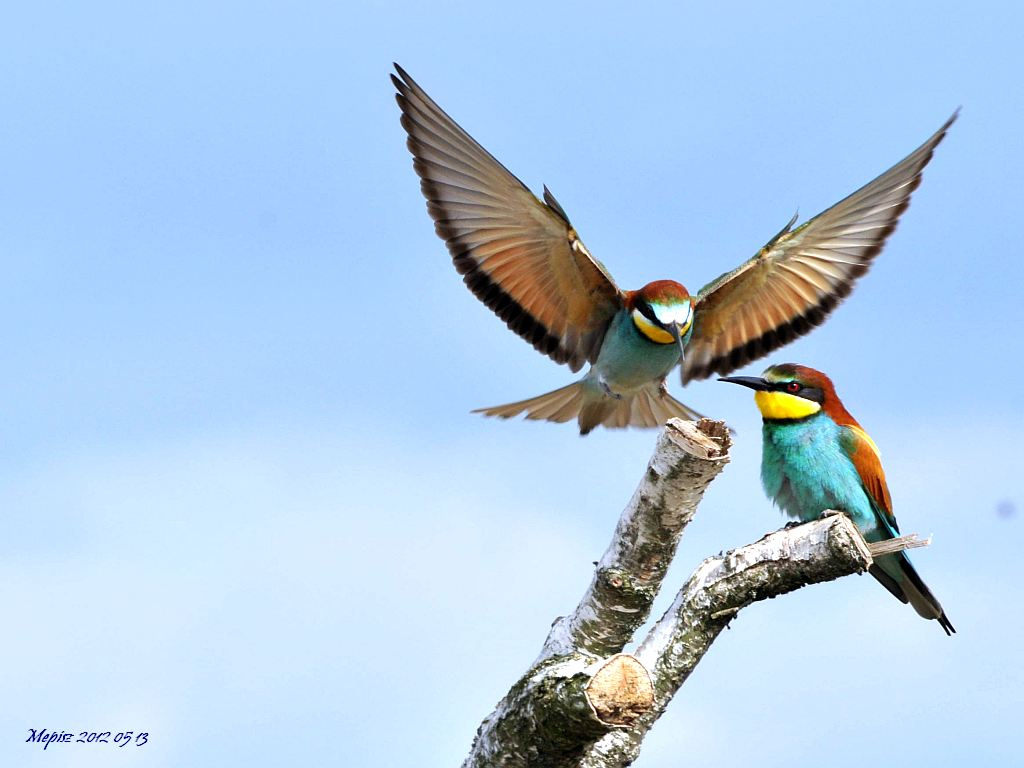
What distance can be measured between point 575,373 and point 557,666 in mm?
3085

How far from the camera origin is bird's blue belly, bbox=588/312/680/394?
6031 mm

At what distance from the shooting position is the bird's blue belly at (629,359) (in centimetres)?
603

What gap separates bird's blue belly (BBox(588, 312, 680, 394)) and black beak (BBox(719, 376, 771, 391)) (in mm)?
532

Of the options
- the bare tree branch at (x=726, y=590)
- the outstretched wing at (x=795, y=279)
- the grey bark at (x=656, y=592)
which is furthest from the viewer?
the outstretched wing at (x=795, y=279)

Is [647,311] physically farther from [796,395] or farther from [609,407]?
[796,395]

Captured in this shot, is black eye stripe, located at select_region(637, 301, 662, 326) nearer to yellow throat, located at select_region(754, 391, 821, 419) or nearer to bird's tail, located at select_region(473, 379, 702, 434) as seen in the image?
bird's tail, located at select_region(473, 379, 702, 434)

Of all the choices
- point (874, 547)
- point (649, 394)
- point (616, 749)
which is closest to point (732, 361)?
point (649, 394)

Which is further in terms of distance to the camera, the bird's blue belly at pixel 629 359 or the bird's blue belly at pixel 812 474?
the bird's blue belly at pixel 629 359

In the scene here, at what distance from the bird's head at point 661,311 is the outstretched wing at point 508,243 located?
0.23 m

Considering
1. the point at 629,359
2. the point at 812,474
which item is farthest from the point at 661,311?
the point at 812,474

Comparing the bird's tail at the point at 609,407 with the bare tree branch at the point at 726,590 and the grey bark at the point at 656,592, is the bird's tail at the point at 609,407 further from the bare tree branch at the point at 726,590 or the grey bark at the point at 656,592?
the bare tree branch at the point at 726,590

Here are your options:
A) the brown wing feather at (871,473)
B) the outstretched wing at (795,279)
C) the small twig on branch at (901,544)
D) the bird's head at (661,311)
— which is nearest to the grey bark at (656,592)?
the small twig on branch at (901,544)

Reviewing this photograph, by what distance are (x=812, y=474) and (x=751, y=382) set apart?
610 millimetres

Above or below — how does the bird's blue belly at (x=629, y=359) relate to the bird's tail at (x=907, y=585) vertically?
above
